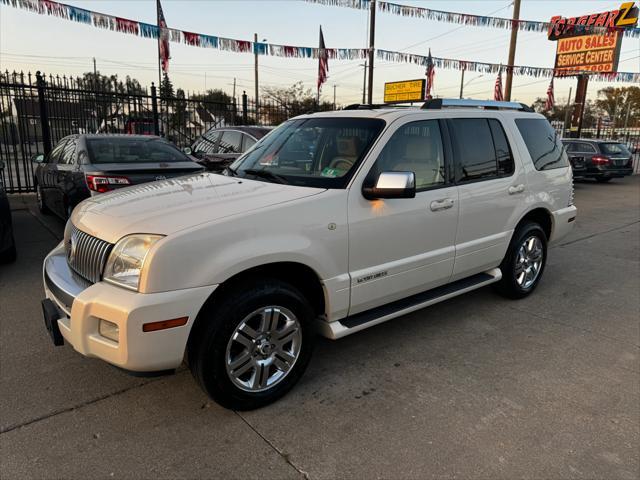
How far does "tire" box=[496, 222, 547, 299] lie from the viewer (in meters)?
4.61

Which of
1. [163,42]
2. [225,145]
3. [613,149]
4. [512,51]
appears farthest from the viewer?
[613,149]

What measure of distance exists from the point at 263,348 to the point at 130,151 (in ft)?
15.9

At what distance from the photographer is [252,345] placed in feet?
9.20

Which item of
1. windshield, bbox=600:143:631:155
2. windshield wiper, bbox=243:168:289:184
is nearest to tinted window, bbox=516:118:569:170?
windshield wiper, bbox=243:168:289:184

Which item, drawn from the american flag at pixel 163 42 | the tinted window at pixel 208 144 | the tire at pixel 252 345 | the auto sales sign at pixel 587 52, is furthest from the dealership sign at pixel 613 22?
the tire at pixel 252 345

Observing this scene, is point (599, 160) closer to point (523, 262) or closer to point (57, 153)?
point (523, 262)

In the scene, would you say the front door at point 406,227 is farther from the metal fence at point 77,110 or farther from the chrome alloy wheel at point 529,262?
the metal fence at point 77,110

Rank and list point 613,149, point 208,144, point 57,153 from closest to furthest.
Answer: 1. point 57,153
2. point 208,144
3. point 613,149

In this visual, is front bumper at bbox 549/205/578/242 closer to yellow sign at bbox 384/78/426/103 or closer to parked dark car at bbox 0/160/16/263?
parked dark car at bbox 0/160/16/263

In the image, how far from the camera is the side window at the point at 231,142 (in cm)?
883

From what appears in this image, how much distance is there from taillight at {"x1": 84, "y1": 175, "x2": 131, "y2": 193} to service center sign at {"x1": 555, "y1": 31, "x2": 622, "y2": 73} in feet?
68.0

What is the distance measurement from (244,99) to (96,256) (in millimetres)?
11160

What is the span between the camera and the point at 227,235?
258 centimetres

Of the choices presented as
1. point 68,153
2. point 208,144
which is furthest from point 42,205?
point 208,144
